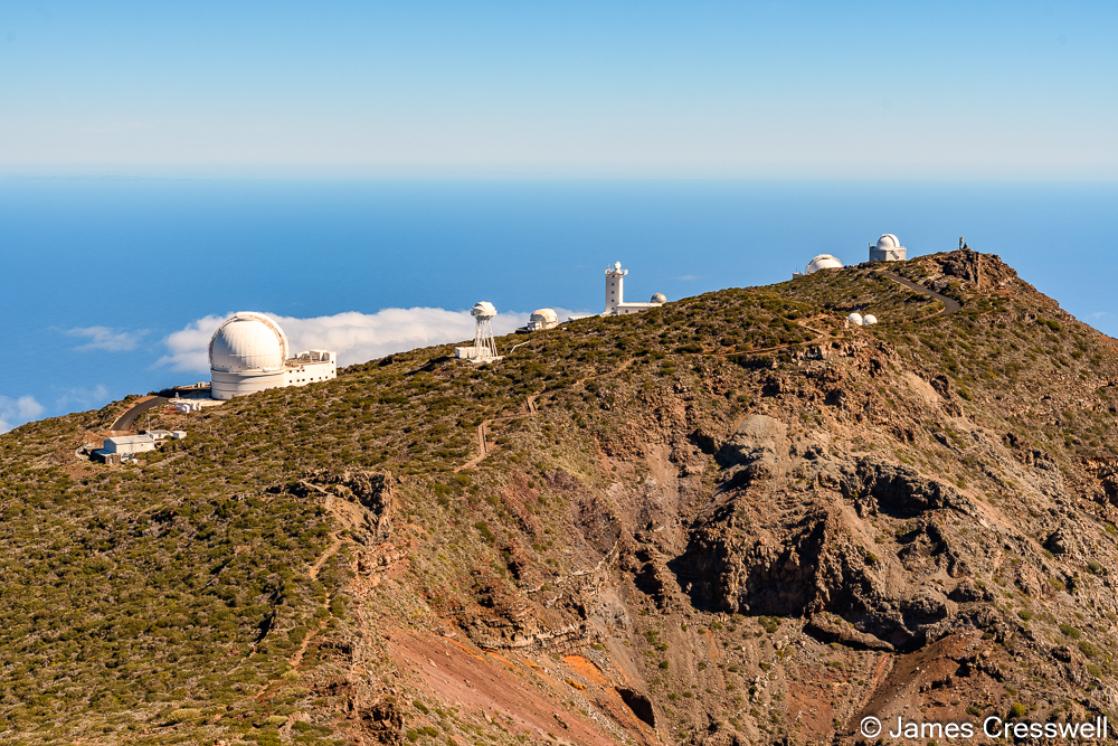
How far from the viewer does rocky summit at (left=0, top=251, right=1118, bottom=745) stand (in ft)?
119

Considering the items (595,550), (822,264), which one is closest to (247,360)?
(595,550)

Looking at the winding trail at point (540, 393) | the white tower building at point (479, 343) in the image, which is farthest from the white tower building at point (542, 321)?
the white tower building at point (479, 343)

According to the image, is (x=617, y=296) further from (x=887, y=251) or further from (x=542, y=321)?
(x=887, y=251)

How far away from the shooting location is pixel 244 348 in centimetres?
7019

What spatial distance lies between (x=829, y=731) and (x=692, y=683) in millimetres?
5857

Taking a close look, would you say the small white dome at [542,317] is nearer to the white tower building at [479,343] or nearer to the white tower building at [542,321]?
the white tower building at [542,321]

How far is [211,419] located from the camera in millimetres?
65062

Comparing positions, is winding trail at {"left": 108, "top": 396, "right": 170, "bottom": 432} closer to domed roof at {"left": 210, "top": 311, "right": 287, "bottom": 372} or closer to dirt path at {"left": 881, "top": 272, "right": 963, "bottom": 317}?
domed roof at {"left": 210, "top": 311, "right": 287, "bottom": 372}

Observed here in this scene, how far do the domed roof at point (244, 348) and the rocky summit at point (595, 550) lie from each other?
351 centimetres

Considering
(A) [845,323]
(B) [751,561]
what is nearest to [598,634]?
(B) [751,561]

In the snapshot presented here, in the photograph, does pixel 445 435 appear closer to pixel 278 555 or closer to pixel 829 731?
pixel 278 555

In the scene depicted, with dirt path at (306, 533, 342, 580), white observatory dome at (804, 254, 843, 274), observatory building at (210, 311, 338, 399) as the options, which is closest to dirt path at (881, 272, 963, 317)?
white observatory dome at (804, 254, 843, 274)

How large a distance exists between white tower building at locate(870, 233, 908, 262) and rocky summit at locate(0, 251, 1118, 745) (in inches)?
1034

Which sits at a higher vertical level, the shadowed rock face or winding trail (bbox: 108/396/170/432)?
winding trail (bbox: 108/396/170/432)
